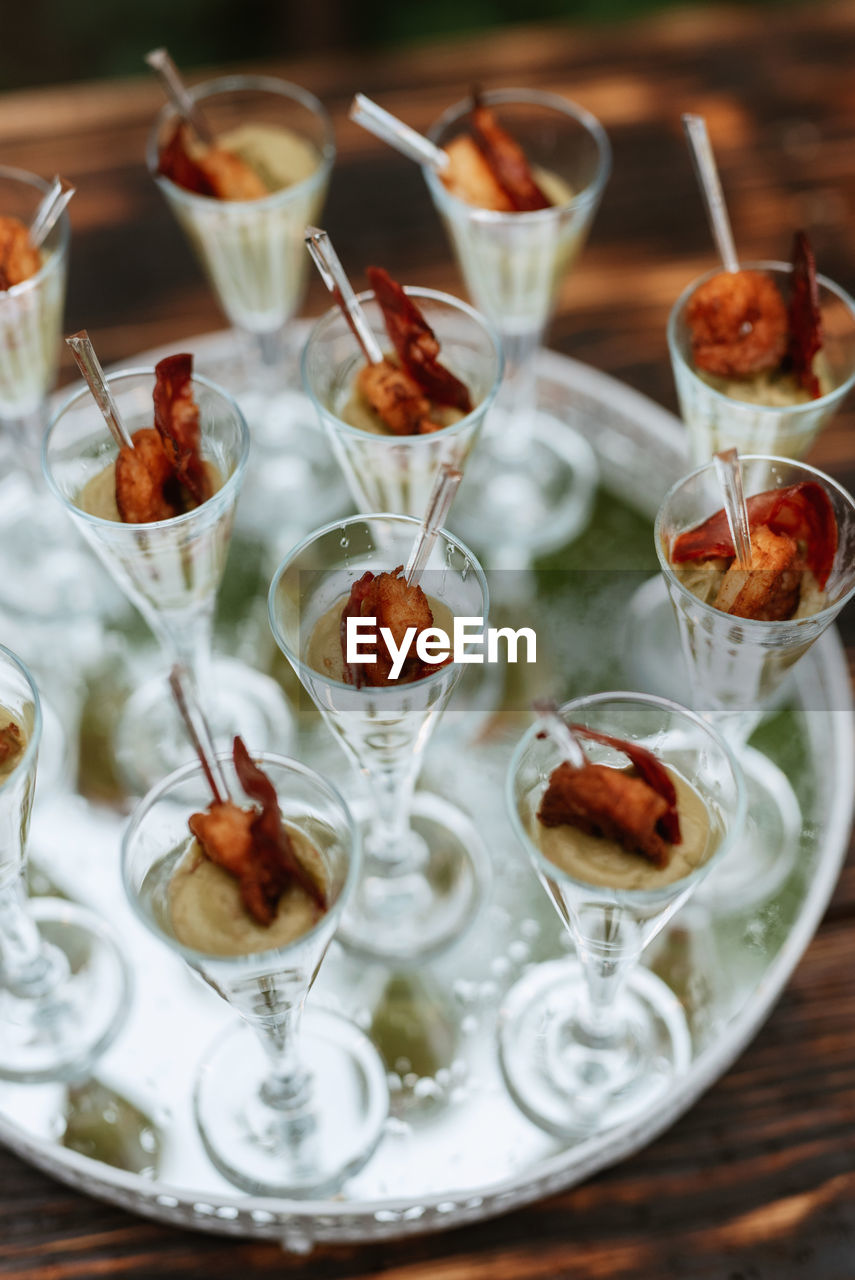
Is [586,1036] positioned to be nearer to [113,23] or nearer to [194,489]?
[194,489]

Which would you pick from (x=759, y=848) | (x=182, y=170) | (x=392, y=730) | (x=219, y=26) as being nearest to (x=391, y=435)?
(x=392, y=730)

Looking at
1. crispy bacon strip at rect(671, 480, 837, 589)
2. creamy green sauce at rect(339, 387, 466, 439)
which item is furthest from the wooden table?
creamy green sauce at rect(339, 387, 466, 439)

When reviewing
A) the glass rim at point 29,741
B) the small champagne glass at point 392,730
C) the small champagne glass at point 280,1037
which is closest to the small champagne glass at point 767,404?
the small champagne glass at point 392,730

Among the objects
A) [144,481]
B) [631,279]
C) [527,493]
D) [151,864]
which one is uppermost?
[144,481]

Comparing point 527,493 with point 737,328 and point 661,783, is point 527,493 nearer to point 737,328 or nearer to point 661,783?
point 737,328

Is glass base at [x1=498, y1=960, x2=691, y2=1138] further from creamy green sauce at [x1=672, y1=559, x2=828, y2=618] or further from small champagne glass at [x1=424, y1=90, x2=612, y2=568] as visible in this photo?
small champagne glass at [x1=424, y1=90, x2=612, y2=568]
